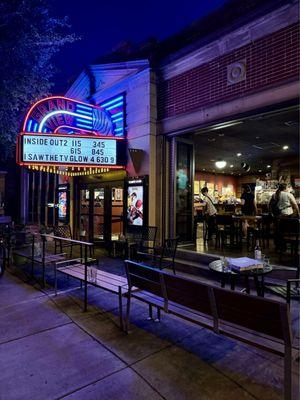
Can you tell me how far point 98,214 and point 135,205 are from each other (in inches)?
96.8

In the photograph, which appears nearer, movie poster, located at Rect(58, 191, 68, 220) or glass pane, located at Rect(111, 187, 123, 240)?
glass pane, located at Rect(111, 187, 123, 240)

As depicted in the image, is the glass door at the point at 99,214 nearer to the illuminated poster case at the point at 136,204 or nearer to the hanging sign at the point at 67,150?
the illuminated poster case at the point at 136,204

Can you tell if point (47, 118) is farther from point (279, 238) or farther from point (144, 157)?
point (279, 238)

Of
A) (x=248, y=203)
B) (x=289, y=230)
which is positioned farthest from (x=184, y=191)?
(x=289, y=230)

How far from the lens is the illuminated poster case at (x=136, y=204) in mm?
7773

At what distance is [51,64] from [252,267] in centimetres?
1087

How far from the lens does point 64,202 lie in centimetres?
1184

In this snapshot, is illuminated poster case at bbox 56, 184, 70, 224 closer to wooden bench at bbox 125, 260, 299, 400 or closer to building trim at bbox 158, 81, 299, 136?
building trim at bbox 158, 81, 299, 136

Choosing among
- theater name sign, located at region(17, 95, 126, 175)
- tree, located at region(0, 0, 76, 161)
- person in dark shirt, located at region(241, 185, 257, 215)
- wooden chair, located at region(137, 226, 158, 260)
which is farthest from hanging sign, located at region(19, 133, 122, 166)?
person in dark shirt, located at region(241, 185, 257, 215)

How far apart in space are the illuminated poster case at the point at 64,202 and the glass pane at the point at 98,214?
1991mm

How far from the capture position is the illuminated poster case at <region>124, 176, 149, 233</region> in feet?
25.5

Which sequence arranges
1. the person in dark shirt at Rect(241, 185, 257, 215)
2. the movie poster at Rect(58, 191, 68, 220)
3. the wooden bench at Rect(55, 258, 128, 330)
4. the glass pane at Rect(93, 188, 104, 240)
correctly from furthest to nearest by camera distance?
the movie poster at Rect(58, 191, 68, 220)
the glass pane at Rect(93, 188, 104, 240)
the person in dark shirt at Rect(241, 185, 257, 215)
the wooden bench at Rect(55, 258, 128, 330)

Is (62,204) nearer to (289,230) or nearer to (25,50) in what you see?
(25,50)

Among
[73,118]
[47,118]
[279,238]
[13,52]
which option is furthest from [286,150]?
[13,52]
